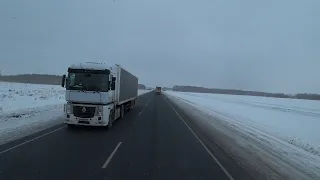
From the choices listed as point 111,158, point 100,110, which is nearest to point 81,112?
point 100,110

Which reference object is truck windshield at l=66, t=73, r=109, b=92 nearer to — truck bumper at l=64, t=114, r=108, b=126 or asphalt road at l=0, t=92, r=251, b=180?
truck bumper at l=64, t=114, r=108, b=126

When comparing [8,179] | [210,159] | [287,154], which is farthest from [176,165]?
[287,154]

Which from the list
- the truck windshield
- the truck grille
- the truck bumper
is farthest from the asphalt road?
the truck windshield

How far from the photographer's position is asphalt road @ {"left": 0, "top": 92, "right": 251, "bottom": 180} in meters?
7.87

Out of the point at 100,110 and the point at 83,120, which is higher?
the point at 100,110

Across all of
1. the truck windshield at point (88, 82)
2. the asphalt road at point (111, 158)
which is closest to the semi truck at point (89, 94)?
the truck windshield at point (88, 82)

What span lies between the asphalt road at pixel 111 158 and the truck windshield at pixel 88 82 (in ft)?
8.07

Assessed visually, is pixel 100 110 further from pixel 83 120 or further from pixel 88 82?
pixel 88 82

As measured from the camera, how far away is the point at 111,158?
9.74 m

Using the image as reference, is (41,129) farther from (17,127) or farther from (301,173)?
(301,173)

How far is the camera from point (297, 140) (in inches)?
672

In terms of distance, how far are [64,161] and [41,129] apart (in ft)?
24.0

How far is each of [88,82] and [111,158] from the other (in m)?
7.23

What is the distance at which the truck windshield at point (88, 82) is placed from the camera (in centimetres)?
1619
